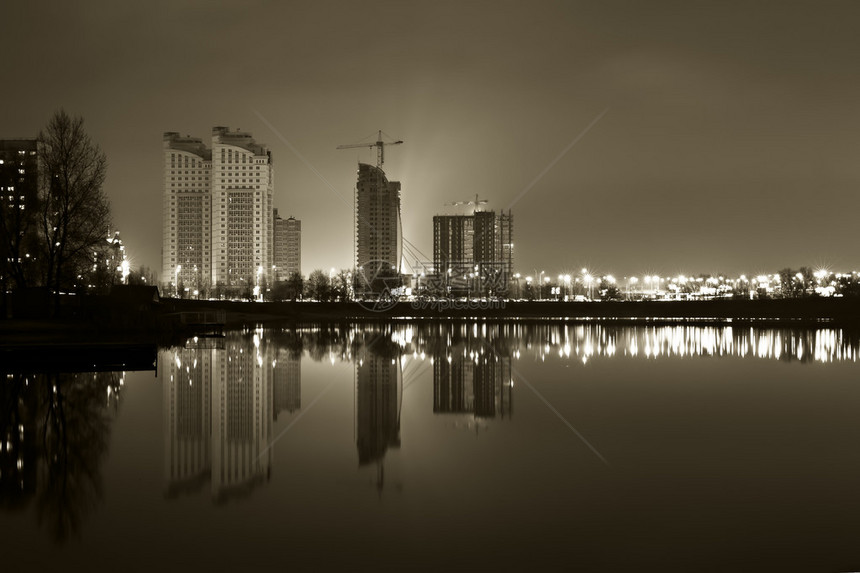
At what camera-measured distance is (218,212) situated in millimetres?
161500

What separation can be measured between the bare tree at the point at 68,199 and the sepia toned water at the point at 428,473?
60.9 feet

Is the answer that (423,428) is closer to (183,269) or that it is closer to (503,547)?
(503,547)

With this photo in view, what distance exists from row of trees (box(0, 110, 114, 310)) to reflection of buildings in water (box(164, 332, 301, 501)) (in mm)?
14180

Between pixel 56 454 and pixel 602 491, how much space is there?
7291 millimetres

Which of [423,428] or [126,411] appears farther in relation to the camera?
[126,411]

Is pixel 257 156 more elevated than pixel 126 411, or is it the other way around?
pixel 257 156

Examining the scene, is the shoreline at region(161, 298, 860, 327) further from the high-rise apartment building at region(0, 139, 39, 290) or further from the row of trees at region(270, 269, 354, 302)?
the high-rise apartment building at region(0, 139, 39, 290)

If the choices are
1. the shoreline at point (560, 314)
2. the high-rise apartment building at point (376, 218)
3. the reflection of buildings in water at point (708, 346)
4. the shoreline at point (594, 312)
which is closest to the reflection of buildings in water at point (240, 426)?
the reflection of buildings in water at point (708, 346)

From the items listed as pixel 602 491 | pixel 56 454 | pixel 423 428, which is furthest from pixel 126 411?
pixel 602 491

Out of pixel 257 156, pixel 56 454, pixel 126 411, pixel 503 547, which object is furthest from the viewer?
pixel 257 156

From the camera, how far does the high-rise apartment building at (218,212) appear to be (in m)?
158

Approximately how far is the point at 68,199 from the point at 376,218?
140 meters

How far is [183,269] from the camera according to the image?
166000 millimetres

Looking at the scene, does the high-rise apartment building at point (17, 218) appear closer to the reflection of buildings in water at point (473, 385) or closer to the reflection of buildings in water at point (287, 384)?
the reflection of buildings in water at point (287, 384)
